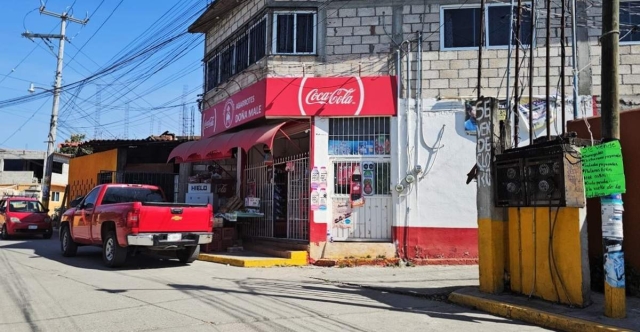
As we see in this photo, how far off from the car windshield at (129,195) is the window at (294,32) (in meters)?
5.09

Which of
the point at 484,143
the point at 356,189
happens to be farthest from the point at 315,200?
the point at 484,143

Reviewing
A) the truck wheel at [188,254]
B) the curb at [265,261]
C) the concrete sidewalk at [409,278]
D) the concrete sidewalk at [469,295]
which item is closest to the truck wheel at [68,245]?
the truck wheel at [188,254]

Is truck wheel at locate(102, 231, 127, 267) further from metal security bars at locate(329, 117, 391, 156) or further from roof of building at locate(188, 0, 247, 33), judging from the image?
roof of building at locate(188, 0, 247, 33)

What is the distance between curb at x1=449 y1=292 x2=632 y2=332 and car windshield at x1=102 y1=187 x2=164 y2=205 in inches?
A: 333

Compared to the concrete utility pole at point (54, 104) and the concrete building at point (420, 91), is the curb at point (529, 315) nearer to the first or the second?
the concrete building at point (420, 91)

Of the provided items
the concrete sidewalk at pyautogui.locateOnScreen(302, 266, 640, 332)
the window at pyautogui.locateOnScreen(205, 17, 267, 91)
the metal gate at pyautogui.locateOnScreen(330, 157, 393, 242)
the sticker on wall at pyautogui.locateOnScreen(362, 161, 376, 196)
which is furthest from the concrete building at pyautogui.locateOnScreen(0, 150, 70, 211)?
the concrete sidewalk at pyautogui.locateOnScreen(302, 266, 640, 332)

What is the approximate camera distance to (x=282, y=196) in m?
13.7

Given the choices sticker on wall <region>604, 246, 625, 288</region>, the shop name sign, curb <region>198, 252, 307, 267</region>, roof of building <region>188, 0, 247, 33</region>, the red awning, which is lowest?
curb <region>198, 252, 307, 267</region>

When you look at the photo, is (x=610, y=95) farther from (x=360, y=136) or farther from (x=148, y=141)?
(x=148, y=141)

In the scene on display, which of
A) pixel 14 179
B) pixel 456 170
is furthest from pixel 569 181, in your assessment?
pixel 14 179

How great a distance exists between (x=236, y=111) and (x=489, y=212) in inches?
350

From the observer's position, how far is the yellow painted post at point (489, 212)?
762 centimetres

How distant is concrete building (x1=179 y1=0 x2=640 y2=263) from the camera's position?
462 inches

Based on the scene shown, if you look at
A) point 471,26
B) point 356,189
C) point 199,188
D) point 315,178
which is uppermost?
point 471,26
